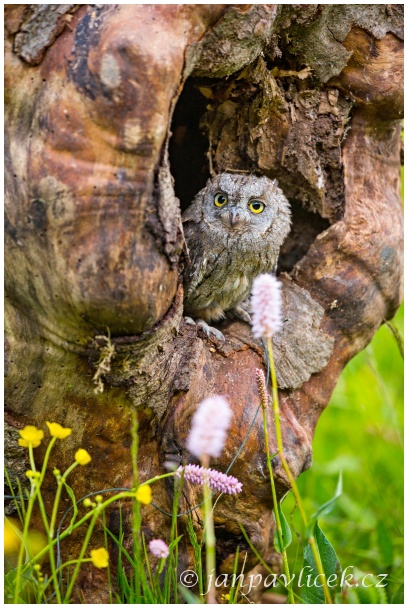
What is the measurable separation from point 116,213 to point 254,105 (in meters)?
1.11

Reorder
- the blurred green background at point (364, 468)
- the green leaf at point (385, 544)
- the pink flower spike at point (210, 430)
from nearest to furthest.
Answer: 1. the pink flower spike at point (210, 430)
2. the green leaf at point (385, 544)
3. the blurred green background at point (364, 468)

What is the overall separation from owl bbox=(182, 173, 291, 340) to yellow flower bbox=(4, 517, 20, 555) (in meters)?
1.17

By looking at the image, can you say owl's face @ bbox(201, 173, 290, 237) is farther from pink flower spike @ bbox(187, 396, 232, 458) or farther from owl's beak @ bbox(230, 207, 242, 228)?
pink flower spike @ bbox(187, 396, 232, 458)

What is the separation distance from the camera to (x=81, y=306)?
5.98ft

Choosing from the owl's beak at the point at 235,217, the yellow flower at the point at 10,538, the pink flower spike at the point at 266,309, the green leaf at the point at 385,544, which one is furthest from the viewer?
the green leaf at the point at 385,544

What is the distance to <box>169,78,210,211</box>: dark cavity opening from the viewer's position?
2703 millimetres

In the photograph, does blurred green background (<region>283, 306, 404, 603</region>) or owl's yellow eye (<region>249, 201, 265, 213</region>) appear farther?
blurred green background (<region>283, 306, 404, 603</region>)

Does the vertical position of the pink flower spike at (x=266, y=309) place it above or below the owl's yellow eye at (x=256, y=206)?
below

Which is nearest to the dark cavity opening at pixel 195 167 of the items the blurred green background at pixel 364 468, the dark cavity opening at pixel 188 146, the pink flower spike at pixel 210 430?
the dark cavity opening at pixel 188 146

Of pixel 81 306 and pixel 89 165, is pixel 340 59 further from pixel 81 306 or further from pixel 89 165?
pixel 81 306

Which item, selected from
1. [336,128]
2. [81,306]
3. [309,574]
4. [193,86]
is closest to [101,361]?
[81,306]

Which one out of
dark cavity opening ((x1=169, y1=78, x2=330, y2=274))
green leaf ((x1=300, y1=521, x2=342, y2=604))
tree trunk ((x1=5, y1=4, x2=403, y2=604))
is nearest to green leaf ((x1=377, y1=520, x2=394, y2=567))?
tree trunk ((x1=5, y1=4, x2=403, y2=604))

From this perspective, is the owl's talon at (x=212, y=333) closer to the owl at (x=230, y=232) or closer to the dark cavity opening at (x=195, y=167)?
the owl at (x=230, y=232)

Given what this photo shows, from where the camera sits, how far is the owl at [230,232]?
272cm
